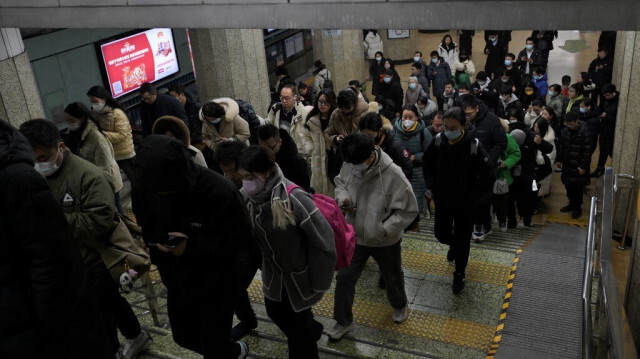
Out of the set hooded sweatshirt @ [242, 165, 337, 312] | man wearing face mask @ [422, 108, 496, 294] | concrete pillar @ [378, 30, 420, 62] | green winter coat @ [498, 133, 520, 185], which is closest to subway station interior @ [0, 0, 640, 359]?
man wearing face mask @ [422, 108, 496, 294]

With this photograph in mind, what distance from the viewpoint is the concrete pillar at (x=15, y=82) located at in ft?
21.7

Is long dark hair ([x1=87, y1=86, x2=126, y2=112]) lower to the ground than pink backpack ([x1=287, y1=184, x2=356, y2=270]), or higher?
higher

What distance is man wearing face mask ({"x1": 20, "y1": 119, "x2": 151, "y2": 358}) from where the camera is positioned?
11.7 ft

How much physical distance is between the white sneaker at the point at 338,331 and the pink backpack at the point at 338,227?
36.1 inches

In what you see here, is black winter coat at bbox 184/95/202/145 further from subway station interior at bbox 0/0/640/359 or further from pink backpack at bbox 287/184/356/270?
pink backpack at bbox 287/184/356/270

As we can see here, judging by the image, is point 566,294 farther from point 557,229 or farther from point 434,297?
point 557,229

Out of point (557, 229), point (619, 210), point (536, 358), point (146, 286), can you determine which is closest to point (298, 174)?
point (146, 286)

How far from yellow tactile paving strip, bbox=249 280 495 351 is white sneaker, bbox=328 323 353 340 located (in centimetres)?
29

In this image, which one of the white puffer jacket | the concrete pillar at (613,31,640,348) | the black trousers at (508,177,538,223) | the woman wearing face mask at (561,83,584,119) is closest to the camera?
the concrete pillar at (613,31,640,348)

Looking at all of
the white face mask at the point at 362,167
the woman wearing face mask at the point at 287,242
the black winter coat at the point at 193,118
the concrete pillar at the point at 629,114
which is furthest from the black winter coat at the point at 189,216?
the concrete pillar at the point at 629,114

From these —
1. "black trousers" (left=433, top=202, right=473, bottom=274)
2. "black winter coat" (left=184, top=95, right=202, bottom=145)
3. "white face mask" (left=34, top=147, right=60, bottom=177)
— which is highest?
"white face mask" (left=34, top=147, right=60, bottom=177)

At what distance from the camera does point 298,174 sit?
5.04 meters

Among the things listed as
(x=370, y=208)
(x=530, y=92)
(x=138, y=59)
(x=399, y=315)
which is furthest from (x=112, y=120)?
(x=530, y=92)

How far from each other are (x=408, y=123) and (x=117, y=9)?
339 centimetres
